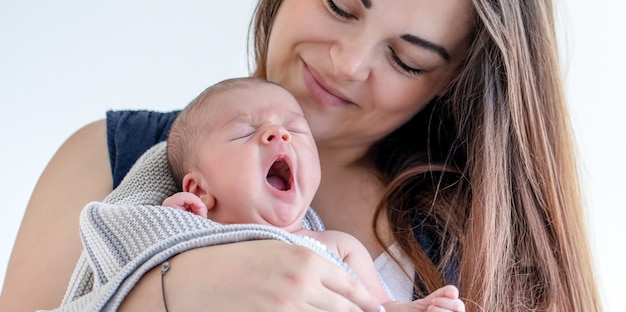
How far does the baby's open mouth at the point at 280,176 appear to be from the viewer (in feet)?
4.34

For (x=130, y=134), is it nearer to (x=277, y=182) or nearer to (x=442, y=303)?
(x=277, y=182)

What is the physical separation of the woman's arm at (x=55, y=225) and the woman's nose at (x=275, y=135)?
46 centimetres

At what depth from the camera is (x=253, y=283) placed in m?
1.07

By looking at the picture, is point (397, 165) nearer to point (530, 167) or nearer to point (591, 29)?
point (530, 167)

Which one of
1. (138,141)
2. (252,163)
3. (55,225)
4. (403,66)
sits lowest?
(55,225)

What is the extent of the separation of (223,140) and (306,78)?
12.1 inches

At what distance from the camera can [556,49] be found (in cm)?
173

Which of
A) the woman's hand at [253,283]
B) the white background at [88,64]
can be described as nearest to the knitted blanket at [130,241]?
the woman's hand at [253,283]

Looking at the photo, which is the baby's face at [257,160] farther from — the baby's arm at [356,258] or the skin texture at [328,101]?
the skin texture at [328,101]

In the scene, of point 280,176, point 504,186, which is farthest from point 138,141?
point 504,186

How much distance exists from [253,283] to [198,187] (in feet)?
0.99

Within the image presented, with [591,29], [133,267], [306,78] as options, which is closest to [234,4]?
[591,29]

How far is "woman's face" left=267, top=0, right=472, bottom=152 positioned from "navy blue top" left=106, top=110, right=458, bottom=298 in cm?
25

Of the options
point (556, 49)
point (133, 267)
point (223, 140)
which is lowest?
point (133, 267)
